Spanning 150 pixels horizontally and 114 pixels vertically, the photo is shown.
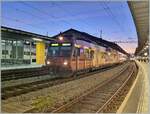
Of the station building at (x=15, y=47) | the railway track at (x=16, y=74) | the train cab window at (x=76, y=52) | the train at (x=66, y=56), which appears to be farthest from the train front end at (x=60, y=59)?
the station building at (x=15, y=47)

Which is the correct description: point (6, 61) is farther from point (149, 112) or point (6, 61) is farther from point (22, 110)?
point (149, 112)

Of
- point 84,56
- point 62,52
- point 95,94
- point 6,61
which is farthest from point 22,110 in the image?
point 6,61

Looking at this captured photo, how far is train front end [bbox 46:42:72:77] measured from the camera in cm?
1599

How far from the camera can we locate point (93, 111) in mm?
7875

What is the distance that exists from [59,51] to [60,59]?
607 mm

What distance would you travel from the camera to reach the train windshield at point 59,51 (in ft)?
53.0

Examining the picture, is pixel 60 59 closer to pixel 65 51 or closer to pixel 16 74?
pixel 65 51

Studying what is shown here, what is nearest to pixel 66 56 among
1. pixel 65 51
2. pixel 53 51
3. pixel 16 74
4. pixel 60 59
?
pixel 65 51

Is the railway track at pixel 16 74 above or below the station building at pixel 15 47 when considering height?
below

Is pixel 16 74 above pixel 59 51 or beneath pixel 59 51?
beneath

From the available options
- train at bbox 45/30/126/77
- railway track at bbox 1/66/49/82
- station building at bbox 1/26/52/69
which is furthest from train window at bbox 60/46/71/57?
station building at bbox 1/26/52/69

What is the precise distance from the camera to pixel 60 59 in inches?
642

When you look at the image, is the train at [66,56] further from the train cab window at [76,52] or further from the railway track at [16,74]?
the railway track at [16,74]

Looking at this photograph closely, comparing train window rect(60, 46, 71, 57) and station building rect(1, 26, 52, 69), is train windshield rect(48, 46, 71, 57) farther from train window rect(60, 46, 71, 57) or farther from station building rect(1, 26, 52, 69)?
station building rect(1, 26, 52, 69)
